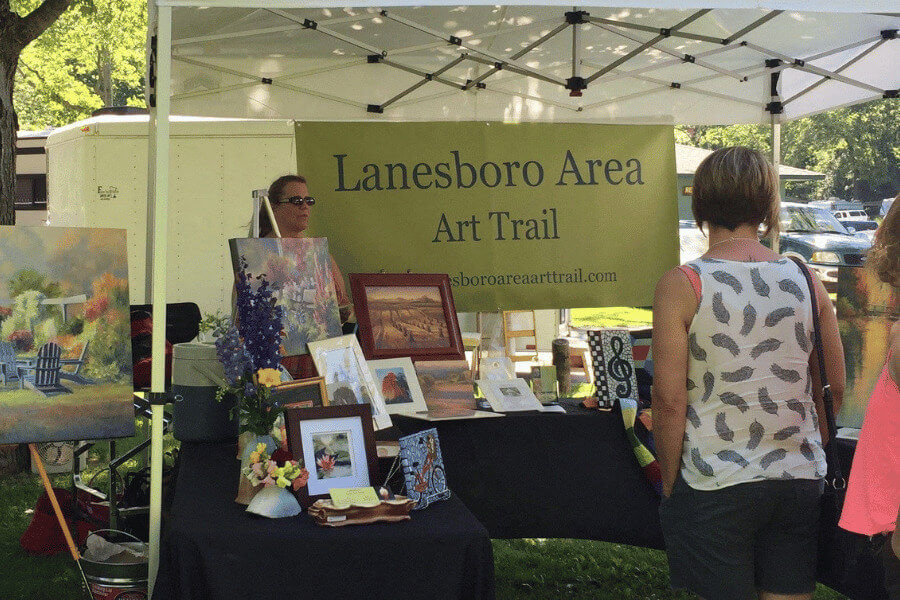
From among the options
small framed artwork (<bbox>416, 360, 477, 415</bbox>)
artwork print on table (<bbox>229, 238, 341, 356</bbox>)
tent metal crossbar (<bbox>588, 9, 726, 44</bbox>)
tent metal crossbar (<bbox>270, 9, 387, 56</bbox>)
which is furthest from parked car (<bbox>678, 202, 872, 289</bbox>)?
artwork print on table (<bbox>229, 238, 341, 356</bbox>)

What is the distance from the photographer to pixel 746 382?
6.65 ft

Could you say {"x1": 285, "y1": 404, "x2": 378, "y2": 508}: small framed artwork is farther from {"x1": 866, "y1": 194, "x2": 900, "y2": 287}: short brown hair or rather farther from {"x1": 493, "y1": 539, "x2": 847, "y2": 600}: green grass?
{"x1": 493, "y1": 539, "x2": 847, "y2": 600}: green grass

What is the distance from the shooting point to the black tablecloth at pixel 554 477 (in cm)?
357

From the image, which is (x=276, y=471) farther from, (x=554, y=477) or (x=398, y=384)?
(x=554, y=477)

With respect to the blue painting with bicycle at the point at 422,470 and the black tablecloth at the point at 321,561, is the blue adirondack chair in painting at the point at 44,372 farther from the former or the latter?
the blue painting with bicycle at the point at 422,470

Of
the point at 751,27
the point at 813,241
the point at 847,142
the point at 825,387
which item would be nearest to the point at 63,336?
the point at 825,387

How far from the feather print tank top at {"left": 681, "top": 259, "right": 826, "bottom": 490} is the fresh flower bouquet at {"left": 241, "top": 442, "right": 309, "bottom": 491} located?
90cm

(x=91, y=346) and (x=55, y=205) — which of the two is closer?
(x=91, y=346)

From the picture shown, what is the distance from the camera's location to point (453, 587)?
2.12m

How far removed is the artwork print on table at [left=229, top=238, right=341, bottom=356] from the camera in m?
2.91

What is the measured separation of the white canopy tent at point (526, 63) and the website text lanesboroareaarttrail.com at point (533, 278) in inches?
32.4

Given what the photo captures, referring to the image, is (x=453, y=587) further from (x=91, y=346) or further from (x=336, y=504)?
(x=91, y=346)

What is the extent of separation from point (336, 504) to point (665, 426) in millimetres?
771

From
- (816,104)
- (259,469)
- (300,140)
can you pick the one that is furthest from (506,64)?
(259,469)
